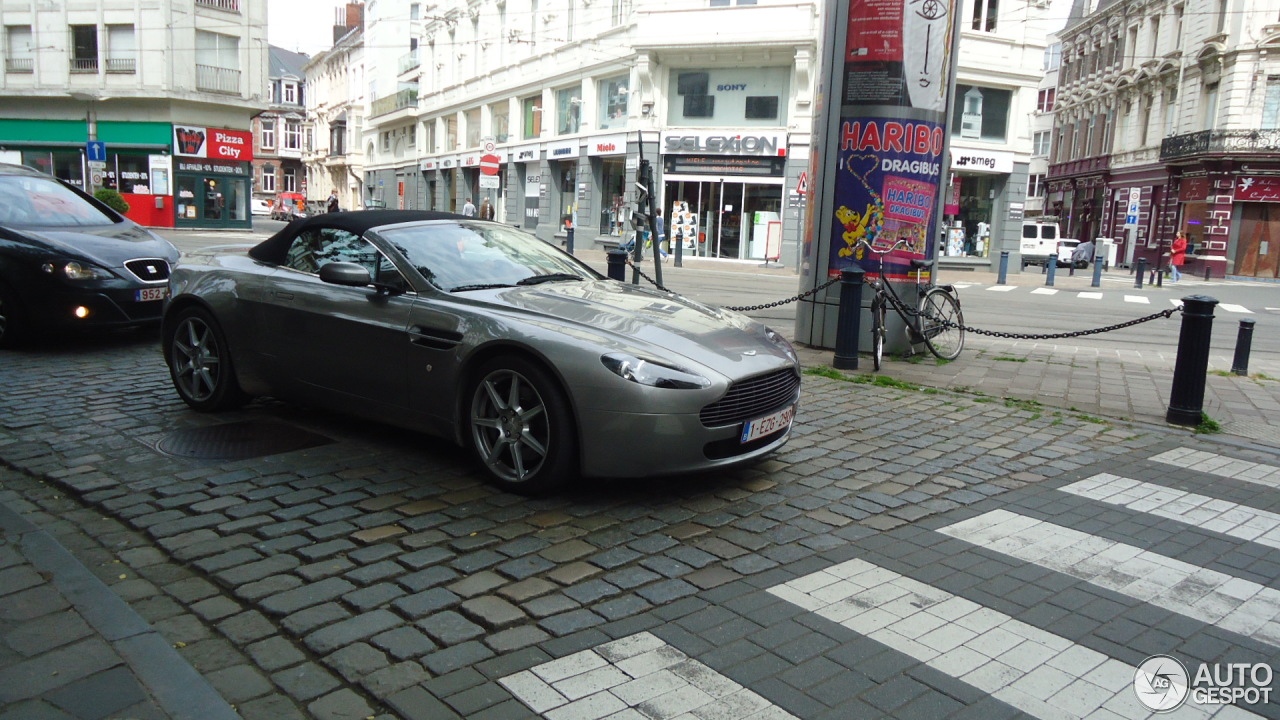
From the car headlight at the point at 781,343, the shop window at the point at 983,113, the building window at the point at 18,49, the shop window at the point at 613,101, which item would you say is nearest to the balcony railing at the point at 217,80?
the building window at the point at 18,49

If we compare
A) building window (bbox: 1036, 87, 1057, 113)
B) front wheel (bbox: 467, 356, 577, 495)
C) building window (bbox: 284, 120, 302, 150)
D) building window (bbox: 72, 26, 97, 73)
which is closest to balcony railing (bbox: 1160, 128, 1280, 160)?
building window (bbox: 1036, 87, 1057, 113)

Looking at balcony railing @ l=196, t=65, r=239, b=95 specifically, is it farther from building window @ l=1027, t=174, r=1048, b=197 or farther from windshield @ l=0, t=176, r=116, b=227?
building window @ l=1027, t=174, r=1048, b=197

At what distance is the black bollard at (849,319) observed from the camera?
8.87 metres

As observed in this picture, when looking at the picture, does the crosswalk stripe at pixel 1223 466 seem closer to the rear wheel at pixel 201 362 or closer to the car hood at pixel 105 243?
the rear wheel at pixel 201 362

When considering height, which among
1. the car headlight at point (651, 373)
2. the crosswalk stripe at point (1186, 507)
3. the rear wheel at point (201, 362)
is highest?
the car headlight at point (651, 373)

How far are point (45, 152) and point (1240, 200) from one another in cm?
4945

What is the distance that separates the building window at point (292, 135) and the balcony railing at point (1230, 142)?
237 feet

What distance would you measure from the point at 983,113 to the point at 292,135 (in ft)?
232

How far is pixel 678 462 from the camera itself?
458cm

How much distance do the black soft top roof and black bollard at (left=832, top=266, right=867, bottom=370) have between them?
13.4 ft

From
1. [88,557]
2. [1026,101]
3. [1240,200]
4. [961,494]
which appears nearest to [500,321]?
[88,557]

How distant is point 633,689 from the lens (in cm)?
296

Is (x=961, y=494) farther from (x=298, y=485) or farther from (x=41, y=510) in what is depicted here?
(x=41, y=510)

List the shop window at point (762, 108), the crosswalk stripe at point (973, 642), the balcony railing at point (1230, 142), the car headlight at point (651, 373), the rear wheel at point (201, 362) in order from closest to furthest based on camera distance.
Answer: the crosswalk stripe at point (973, 642) < the car headlight at point (651, 373) < the rear wheel at point (201, 362) < the shop window at point (762, 108) < the balcony railing at point (1230, 142)
